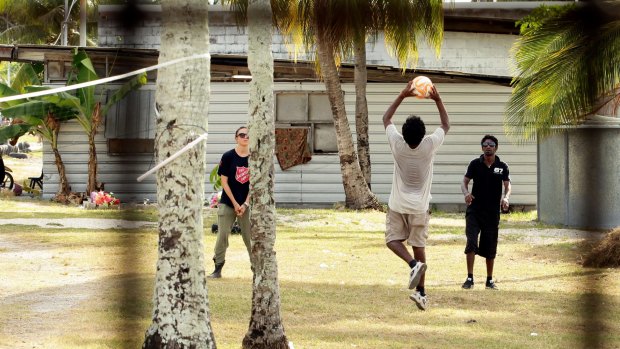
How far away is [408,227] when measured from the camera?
8156 mm

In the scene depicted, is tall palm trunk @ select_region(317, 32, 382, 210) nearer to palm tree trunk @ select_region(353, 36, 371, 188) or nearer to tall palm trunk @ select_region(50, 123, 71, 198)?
palm tree trunk @ select_region(353, 36, 371, 188)

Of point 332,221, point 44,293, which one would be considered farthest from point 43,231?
point 44,293

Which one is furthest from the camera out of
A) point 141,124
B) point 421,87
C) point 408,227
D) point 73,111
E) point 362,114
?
point 73,111

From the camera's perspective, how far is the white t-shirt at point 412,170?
7.92 meters

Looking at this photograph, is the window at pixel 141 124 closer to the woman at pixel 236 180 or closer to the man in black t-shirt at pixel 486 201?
the woman at pixel 236 180

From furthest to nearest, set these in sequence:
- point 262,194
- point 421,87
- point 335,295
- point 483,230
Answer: point 483,230
point 335,295
point 421,87
point 262,194

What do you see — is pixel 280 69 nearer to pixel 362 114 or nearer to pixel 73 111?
pixel 362 114

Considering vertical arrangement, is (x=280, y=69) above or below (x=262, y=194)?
above

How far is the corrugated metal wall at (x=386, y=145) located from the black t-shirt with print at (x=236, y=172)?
10.5 m

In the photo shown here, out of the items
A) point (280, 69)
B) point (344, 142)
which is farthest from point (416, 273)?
point (280, 69)

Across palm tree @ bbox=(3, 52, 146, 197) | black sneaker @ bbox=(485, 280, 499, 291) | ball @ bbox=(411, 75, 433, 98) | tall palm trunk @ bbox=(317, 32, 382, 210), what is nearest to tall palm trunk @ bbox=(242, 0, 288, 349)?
ball @ bbox=(411, 75, 433, 98)

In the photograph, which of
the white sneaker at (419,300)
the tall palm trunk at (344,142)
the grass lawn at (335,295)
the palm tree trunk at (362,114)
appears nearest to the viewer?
the grass lawn at (335,295)

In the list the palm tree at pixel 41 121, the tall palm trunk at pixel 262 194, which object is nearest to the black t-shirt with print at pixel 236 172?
the tall palm trunk at pixel 262 194

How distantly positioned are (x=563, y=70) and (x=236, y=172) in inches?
114
